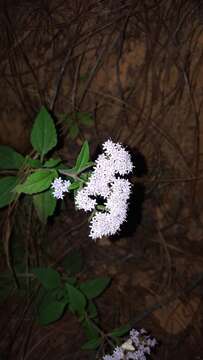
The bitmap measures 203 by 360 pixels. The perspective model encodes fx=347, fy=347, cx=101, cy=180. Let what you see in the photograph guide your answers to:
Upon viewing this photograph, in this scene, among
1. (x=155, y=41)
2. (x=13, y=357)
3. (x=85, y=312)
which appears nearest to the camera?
(x=85, y=312)

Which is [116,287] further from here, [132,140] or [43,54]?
[43,54]

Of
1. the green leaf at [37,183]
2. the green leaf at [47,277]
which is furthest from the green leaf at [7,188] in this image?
the green leaf at [47,277]

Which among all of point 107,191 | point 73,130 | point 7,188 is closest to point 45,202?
point 7,188

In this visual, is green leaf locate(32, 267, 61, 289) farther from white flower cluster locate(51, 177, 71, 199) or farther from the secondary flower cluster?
white flower cluster locate(51, 177, 71, 199)

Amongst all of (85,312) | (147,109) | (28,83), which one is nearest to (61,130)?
(28,83)

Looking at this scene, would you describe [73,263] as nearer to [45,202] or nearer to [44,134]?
[45,202]

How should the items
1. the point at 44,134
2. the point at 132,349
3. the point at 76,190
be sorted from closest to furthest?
1. the point at 76,190
2. the point at 44,134
3. the point at 132,349

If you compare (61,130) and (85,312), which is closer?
(85,312)
